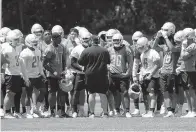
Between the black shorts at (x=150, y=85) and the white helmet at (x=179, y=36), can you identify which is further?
the black shorts at (x=150, y=85)

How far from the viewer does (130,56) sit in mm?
20312

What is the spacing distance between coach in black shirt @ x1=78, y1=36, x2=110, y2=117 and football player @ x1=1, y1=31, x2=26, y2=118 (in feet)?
5.02

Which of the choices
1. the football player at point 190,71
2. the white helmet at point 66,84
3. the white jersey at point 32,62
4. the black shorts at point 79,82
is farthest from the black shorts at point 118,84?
the white jersey at point 32,62

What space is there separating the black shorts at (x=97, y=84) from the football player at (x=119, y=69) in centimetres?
81

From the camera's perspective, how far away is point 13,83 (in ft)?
64.1

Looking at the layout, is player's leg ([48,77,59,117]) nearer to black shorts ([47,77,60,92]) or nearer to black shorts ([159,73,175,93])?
black shorts ([47,77,60,92])

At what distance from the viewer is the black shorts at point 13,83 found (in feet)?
64.0

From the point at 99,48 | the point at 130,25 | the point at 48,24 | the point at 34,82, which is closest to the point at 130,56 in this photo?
the point at 99,48

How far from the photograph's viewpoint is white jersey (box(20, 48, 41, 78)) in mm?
19766

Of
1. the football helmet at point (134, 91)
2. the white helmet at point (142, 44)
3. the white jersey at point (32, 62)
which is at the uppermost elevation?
the white helmet at point (142, 44)

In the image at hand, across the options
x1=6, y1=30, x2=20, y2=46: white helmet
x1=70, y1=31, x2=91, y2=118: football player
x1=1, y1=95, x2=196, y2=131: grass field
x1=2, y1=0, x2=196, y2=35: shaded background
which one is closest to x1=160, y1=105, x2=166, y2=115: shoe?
x1=1, y1=95, x2=196, y2=131: grass field

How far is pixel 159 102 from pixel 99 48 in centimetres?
299

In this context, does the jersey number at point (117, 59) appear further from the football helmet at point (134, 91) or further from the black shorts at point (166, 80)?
the black shorts at point (166, 80)

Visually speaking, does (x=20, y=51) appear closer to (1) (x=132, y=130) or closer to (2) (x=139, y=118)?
(2) (x=139, y=118)
